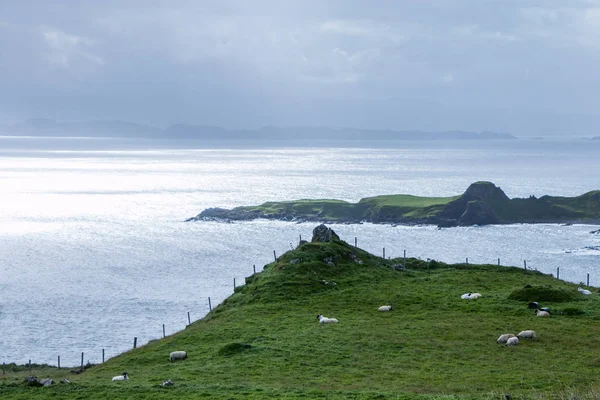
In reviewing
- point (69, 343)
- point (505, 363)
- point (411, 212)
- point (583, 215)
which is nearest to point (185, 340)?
point (505, 363)

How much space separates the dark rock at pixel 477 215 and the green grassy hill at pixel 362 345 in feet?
393

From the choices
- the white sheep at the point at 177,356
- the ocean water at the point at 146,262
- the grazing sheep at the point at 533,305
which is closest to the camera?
the white sheep at the point at 177,356

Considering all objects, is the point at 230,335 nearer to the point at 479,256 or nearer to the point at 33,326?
the point at 33,326

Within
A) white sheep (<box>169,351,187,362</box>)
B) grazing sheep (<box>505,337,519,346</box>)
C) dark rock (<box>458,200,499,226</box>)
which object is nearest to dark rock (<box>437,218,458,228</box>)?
dark rock (<box>458,200,499,226</box>)

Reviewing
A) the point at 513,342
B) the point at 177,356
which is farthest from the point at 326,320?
the point at 513,342

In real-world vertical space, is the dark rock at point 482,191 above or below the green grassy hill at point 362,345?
above

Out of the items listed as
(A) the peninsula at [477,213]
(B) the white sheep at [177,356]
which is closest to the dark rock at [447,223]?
(A) the peninsula at [477,213]

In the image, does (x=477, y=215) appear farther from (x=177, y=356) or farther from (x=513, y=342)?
(x=177, y=356)

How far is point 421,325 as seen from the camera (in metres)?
47.5

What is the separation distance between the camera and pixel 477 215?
18588 centimetres

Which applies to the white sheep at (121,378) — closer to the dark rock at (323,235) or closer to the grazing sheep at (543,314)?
the grazing sheep at (543,314)

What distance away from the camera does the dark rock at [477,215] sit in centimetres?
18512

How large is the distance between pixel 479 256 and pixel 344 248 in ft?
246

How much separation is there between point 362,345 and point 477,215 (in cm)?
14986
